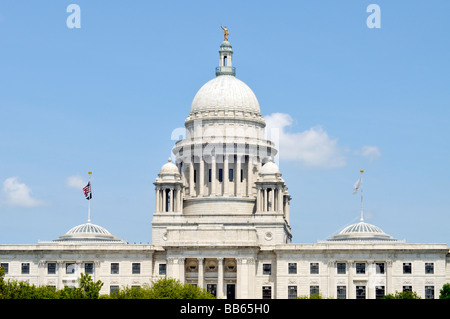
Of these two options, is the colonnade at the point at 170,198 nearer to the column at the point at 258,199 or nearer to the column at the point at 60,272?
the column at the point at 258,199

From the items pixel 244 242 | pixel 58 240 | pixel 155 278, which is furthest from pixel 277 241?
pixel 58 240

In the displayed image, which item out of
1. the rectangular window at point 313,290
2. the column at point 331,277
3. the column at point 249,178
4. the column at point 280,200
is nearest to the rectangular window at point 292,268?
the rectangular window at point 313,290

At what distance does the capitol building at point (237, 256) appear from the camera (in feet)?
493

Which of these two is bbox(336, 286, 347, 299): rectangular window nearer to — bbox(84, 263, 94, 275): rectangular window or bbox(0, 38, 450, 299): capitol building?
bbox(0, 38, 450, 299): capitol building

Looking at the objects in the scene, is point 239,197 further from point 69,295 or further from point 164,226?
point 69,295

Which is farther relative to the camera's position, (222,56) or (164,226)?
(222,56)

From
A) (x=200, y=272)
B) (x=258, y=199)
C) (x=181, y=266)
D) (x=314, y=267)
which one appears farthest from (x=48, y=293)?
(x=258, y=199)

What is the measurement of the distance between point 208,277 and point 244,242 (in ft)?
25.0

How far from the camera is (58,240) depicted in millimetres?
162875

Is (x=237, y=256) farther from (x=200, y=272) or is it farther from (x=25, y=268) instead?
(x=25, y=268)

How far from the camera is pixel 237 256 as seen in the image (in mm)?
151375

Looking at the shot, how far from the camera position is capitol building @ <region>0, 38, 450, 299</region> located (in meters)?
150

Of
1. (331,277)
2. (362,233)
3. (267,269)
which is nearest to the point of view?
(331,277)
